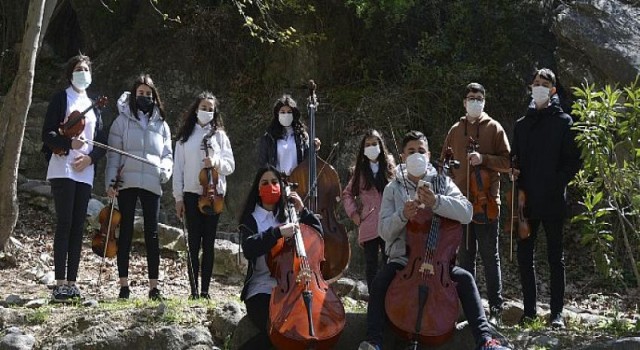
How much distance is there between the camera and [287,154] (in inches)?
233

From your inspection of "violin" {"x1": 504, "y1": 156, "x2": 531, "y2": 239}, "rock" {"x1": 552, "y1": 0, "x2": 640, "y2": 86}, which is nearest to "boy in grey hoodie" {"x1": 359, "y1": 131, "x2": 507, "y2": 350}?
"violin" {"x1": 504, "y1": 156, "x2": 531, "y2": 239}

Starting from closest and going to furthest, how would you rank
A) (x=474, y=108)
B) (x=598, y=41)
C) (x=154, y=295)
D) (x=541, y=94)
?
(x=541, y=94)
(x=474, y=108)
(x=154, y=295)
(x=598, y=41)

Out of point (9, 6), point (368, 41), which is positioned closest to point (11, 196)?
point (368, 41)

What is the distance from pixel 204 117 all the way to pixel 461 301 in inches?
92.4

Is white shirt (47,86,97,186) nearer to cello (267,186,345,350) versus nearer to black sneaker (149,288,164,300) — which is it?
black sneaker (149,288,164,300)

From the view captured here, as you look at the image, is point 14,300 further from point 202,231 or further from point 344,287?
point 344,287

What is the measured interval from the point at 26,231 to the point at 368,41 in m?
5.10

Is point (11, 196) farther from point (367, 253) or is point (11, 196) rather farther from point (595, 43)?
point (595, 43)

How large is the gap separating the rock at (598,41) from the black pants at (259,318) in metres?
5.53

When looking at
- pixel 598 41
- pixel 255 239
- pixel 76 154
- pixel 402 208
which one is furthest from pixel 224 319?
pixel 598 41

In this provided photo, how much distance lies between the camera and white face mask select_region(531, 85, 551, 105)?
205 inches

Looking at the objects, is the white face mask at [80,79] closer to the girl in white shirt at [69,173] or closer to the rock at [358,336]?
the girl in white shirt at [69,173]

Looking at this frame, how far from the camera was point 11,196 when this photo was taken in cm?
731

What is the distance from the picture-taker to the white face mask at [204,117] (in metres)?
5.79
